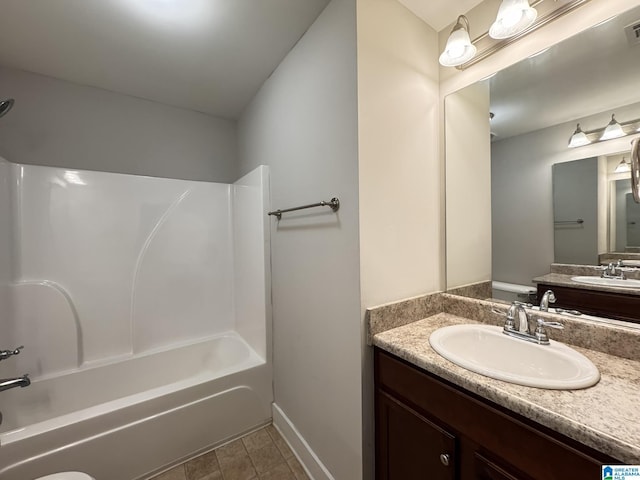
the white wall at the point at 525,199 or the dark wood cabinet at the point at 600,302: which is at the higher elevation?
the white wall at the point at 525,199

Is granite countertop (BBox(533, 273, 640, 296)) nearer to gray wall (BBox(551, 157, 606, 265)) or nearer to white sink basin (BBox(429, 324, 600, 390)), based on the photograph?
gray wall (BBox(551, 157, 606, 265))

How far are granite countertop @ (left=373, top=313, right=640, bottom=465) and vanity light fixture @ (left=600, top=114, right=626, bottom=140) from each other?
2.67 ft

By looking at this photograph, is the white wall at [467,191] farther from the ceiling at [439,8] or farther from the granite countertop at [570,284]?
the ceiling at [439,8]

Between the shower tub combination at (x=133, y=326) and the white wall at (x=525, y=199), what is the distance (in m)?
1.45

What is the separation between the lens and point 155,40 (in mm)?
1499

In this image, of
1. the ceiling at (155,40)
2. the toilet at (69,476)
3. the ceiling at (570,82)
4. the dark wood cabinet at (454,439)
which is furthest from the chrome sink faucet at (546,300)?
the toilet at (69,476)

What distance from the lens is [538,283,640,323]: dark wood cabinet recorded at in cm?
91

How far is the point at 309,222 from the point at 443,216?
76cm

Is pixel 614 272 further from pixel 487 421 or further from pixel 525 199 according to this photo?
pixel 487 421

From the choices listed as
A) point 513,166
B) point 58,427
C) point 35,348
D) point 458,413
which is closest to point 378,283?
point 458,413

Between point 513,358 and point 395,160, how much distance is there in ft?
3.20

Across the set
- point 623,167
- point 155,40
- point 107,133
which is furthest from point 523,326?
point 107,133

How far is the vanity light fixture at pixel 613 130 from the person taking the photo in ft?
3.07

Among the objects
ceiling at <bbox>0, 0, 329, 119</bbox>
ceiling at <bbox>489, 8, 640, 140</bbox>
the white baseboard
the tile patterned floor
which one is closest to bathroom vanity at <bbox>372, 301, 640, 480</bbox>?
the white baseboard
